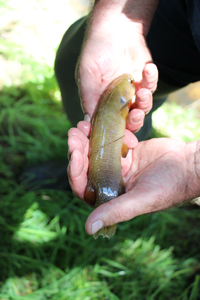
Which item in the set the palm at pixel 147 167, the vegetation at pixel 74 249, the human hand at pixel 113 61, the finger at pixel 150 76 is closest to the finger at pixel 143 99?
the human hand at pixel 113 61

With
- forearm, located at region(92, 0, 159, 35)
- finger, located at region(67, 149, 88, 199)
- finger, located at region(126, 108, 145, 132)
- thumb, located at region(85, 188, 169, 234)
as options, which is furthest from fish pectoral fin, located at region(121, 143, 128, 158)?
forearm, located at region(92, 0, 159, 35)

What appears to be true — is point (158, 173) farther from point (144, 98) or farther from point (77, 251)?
point (77, 251)

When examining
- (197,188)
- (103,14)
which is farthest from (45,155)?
(197,188)

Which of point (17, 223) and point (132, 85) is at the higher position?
point (132, 85)

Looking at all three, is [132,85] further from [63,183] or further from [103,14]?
[63,183]

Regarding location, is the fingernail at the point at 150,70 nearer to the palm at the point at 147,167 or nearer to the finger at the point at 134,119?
the finger at the point at 134,119
